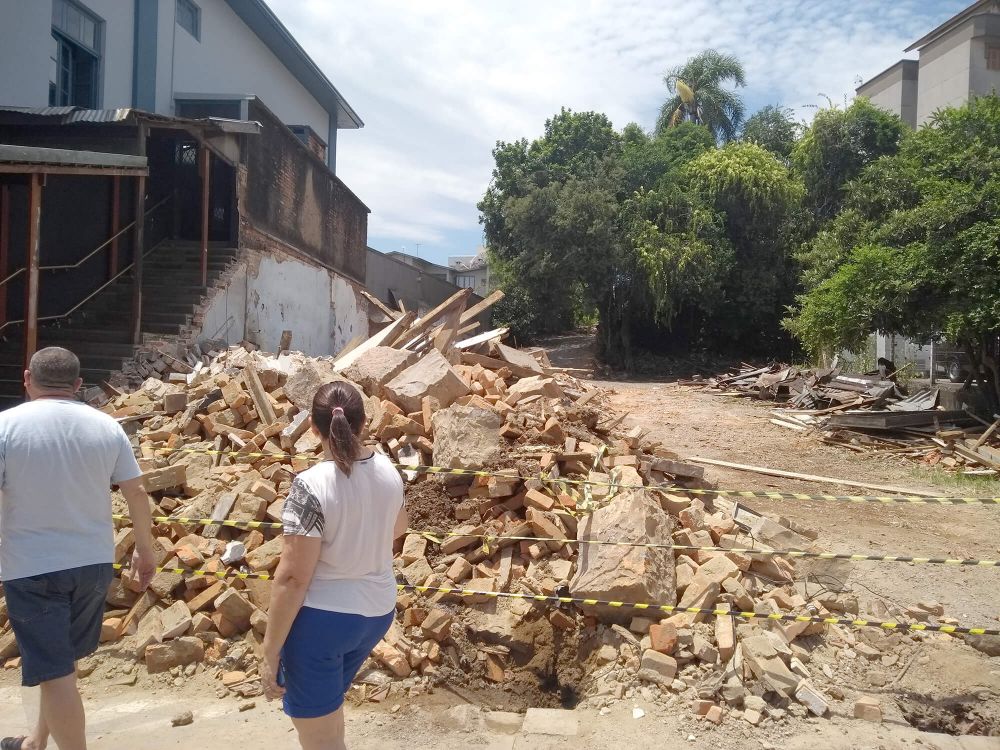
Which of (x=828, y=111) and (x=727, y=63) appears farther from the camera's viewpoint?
(x=727, y=63)

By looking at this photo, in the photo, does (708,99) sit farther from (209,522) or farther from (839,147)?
(209,522)

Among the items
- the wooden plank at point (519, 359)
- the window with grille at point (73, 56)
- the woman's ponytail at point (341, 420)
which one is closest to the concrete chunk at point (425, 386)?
the wooden plank at point (519, 359)

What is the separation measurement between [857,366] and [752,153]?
34.7 ft

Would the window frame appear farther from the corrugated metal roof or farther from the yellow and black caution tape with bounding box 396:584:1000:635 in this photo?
the yellow and black caution tape with bounding box 396:584:1000:635

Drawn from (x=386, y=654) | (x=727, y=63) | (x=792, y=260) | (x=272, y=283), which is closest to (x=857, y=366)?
(x=792, y=260)

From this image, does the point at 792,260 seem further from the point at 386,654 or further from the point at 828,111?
the point at 386,654

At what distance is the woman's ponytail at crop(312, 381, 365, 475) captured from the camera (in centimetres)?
262

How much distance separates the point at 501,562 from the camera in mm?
5363

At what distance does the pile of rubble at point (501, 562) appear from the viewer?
15.0 feet

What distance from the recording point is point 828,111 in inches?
1013

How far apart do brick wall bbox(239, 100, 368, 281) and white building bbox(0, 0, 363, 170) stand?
0.96 meters

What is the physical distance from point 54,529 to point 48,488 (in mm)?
170

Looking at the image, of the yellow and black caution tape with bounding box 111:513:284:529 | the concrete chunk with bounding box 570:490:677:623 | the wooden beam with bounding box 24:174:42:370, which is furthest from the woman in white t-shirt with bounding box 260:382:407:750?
→ the wooden beam with bounding box 24:174:42:370

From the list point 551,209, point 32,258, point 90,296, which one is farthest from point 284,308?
point 551,209
